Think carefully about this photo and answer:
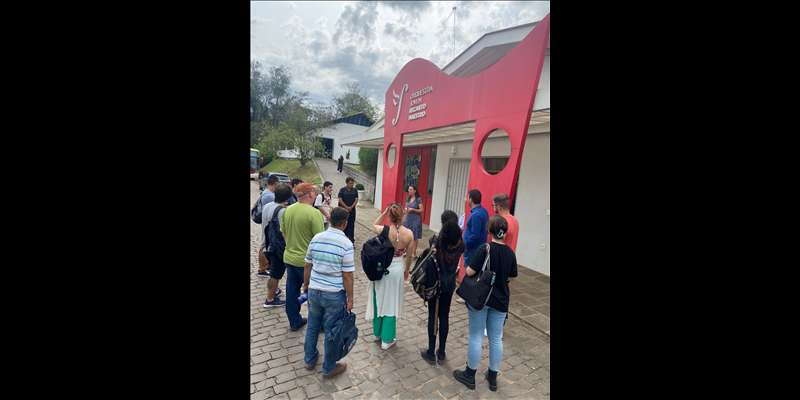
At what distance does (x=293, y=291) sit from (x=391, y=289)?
4.19 ft

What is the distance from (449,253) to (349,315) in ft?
4.03

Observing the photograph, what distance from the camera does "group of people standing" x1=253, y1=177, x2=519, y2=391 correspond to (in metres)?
3.04

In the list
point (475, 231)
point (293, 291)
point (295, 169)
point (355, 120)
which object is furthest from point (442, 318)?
point (355, 120)

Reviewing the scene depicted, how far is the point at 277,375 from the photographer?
10.4 ft

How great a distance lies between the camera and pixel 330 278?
121 inches

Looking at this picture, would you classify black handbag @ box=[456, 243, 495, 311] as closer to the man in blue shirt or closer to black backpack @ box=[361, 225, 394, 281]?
black backpack @ box=[361, 225, 394, 281]

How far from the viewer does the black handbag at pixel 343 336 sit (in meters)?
3.13

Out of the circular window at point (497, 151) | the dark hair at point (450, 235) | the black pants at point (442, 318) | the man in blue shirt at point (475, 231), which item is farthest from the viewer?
the circular window at point (497, 151)

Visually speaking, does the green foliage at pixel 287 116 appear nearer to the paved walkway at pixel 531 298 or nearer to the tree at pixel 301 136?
the tree at pixel 301 136

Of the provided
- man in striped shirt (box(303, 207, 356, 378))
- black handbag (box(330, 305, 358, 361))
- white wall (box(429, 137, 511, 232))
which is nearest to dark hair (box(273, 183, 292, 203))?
man in striped shirt (box(303, 207, 356, 378))

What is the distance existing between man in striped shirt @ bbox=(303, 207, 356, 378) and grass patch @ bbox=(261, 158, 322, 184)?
2442 centimetres

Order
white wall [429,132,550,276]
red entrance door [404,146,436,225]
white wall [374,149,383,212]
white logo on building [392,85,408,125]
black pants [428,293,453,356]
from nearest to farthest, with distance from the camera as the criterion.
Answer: black pants [428,293,453,356]
white wall [429,132,550,276]
white logo on building [392,85,408,125]
red entrance door [404,146,436,225]
white wall [374,149,383,212]

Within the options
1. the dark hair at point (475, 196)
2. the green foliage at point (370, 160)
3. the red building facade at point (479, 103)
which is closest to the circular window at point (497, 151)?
the red building facade at point (479, 103)

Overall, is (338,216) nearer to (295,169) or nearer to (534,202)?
(534,202)
